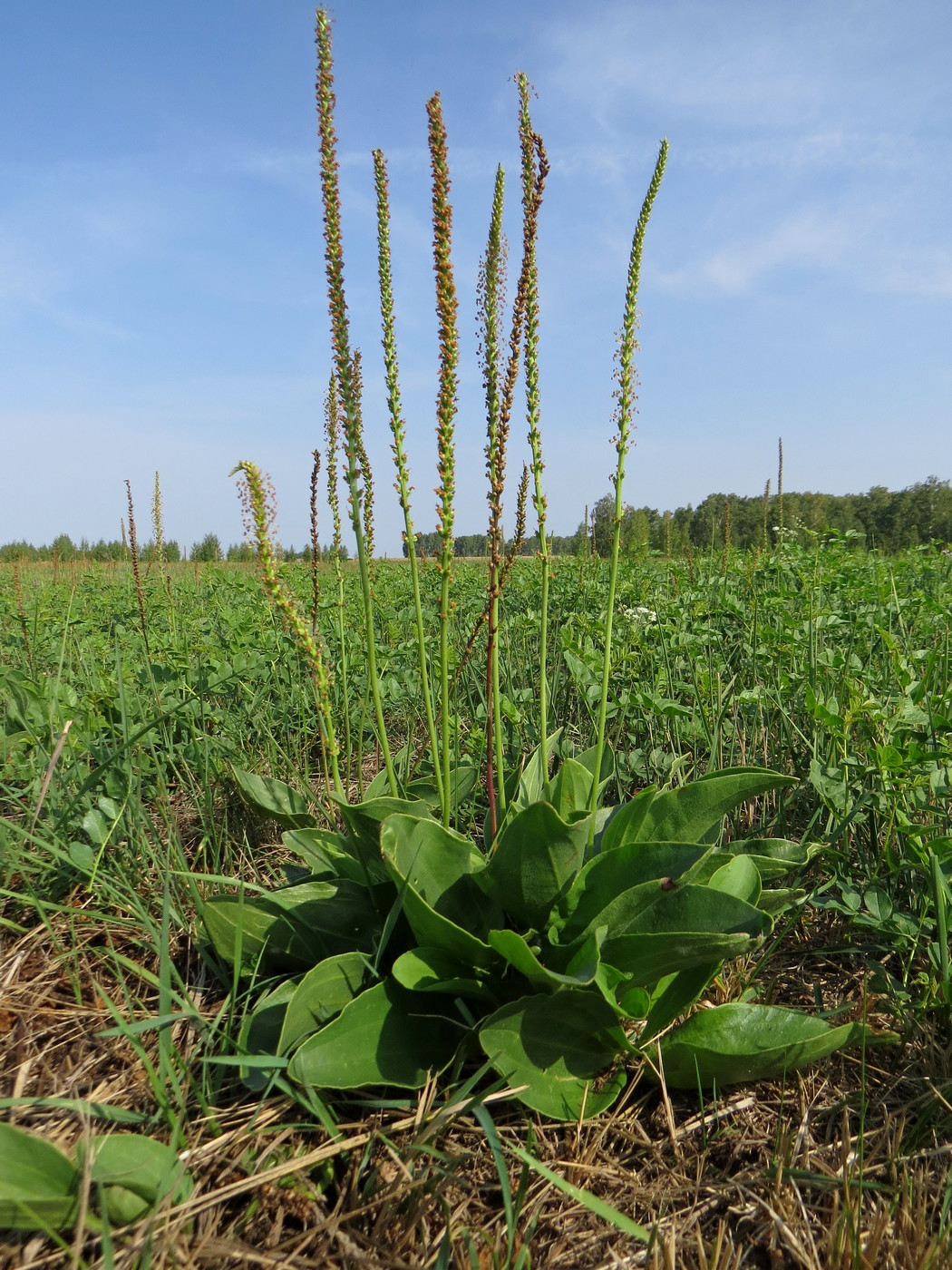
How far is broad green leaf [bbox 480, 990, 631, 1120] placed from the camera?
150 centimetres

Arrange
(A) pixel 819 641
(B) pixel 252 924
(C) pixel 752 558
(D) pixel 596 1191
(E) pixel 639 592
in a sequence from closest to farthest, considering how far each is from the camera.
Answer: (D) pixel 596 1191
(B) pixel 252 924
(A) pixel 819 641
(E) pixel 639 592
(C) pixel 752 558

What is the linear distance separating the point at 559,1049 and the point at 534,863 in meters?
0.38

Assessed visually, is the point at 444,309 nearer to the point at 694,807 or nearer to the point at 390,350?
the point at 390,350

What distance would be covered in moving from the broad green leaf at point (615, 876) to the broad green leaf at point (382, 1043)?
0.35m

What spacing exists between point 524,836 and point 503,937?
0.20 metres

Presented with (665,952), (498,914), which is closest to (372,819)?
(498,914)

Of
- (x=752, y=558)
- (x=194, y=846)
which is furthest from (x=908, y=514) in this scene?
(x=194, y=846)

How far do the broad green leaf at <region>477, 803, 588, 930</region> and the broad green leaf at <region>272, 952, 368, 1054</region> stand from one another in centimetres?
34

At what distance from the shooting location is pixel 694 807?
71.5 inches

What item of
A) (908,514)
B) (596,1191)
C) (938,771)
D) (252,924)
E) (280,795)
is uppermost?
(908,514)

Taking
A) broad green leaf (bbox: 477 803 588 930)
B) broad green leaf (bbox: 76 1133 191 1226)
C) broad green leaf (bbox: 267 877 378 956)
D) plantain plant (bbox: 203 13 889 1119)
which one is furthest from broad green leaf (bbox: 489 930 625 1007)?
broad green leaf (bbox: 76 1133 191 1226)

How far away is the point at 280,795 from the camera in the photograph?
224cm

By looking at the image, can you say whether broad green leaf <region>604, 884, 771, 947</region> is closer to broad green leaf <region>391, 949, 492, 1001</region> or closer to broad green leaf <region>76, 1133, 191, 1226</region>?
broad green leaf <region>391, 949, 492, 1001</region>

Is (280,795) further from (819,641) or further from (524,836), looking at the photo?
(819,641)
